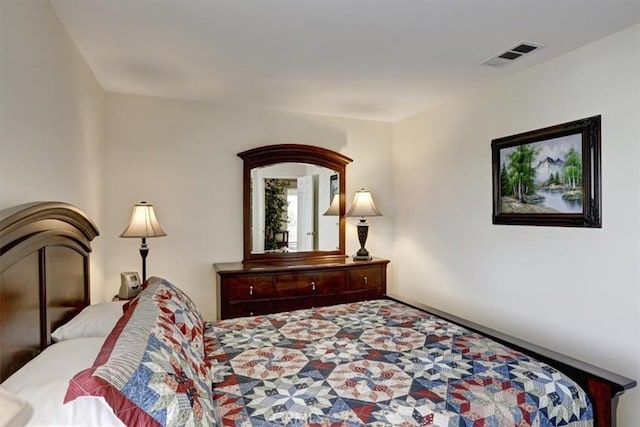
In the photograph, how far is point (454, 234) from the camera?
11.8 ft

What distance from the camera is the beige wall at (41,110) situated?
1433mm

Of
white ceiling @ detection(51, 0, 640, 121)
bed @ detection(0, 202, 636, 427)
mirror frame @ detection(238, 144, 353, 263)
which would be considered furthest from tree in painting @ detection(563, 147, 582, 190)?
mirror frame @ detection(238, 144, 353, 263)

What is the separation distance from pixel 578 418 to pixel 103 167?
367 centimetres

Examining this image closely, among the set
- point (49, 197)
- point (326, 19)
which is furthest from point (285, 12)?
point (49, 197)

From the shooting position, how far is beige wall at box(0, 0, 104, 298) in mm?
1433

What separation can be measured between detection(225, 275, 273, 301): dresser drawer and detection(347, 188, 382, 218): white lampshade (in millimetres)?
1177

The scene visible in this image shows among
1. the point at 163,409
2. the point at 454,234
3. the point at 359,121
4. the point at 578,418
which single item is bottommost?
the point at 578,418

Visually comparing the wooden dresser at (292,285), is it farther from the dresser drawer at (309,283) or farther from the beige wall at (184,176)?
the beige wall at (184,176)

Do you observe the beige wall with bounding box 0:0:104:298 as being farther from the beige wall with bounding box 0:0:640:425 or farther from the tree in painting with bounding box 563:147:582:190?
the tree in painting with bounding box 563:147:582:190

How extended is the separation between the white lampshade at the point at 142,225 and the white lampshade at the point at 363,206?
1.93m

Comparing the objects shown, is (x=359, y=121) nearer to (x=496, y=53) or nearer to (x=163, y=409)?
(x=496, y=53)

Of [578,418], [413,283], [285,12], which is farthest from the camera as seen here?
[413,283]

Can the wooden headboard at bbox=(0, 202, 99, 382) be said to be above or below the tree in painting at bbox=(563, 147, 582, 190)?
below

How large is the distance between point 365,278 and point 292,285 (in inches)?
32.1
